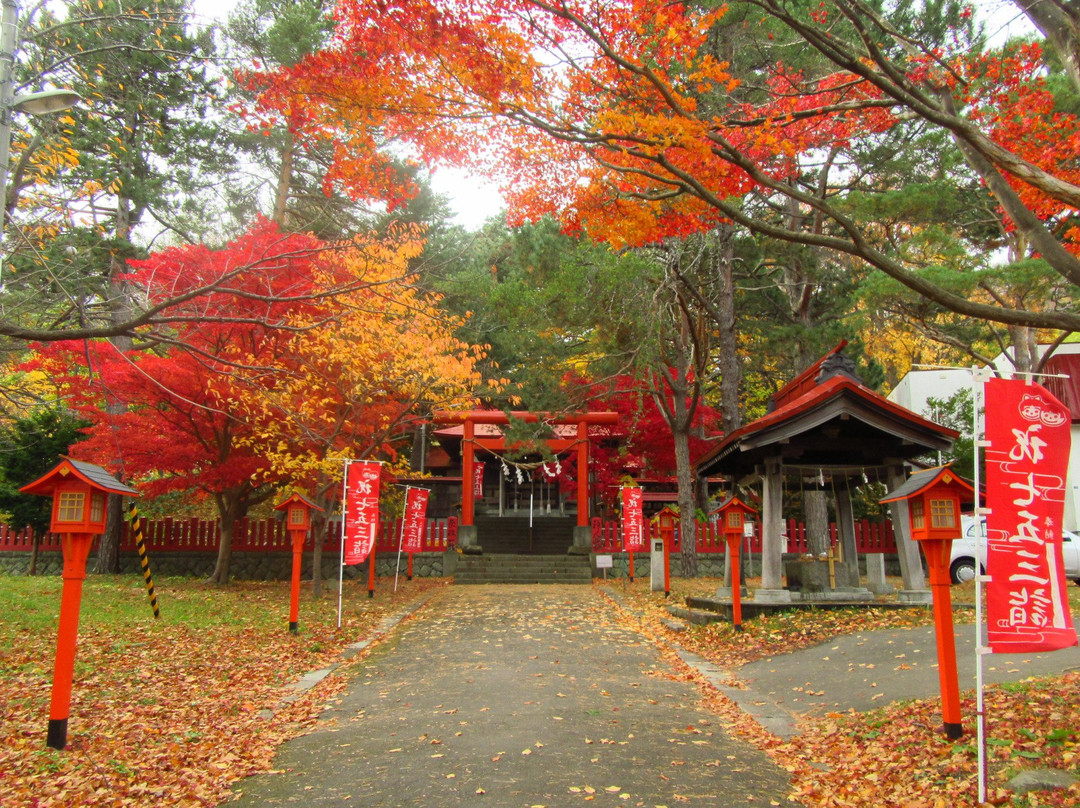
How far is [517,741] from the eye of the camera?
225 inches

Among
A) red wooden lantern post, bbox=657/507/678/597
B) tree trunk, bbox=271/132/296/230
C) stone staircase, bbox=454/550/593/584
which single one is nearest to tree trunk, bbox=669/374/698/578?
red wooden lantern post, bbox=657/507/678/597

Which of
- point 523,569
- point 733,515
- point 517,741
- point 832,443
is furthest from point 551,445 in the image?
point 517,741

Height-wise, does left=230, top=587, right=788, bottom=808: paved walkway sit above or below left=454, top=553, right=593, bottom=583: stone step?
below

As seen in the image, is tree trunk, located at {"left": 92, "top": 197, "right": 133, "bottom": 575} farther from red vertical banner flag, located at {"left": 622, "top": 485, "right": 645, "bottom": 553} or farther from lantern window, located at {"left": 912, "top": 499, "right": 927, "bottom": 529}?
lantern window, located at {"left": 912, "top": 499, "right": 927, "bottom": 529}

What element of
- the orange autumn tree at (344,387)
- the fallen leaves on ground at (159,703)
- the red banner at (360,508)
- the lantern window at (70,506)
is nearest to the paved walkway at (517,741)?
the fallen leaves on ground at (159,703)

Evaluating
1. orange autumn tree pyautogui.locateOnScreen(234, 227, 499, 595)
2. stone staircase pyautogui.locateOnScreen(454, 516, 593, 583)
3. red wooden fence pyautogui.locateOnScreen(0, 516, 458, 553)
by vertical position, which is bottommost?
stone staircase pyautogui.locateOnScreen(454, 516, 593, 583)

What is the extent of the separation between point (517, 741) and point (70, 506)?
395 centimetres

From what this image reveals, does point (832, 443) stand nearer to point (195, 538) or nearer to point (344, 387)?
point (344, 387)

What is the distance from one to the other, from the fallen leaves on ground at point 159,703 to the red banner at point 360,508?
4.19 ft

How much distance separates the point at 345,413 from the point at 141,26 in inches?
326

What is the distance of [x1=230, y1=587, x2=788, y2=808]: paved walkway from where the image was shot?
4656mm

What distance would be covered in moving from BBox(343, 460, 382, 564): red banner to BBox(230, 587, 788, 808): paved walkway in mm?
2283

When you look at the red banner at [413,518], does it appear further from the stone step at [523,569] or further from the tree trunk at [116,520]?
the tree trunk at [116,520]

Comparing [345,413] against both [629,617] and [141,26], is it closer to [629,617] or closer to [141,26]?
[629,617]
